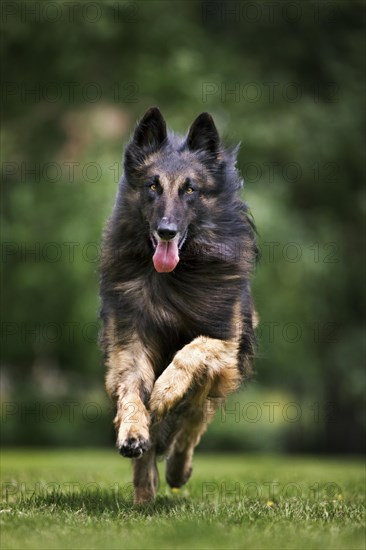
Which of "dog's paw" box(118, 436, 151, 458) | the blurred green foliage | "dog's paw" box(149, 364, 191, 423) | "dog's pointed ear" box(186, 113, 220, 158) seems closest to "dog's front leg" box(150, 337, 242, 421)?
"dog's paw" box(149, 364, 191, 423)

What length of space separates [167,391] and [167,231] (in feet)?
3.38

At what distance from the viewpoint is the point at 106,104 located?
1888cm

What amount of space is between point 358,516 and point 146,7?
15378mm

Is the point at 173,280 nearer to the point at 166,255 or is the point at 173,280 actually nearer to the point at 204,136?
the point at 166,255

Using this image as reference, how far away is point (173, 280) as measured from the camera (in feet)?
19.9

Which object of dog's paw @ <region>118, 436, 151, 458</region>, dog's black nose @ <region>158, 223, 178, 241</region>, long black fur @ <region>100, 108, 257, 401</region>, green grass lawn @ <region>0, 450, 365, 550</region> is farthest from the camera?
long black fur @ <region>100, 108, 257, 401</region>

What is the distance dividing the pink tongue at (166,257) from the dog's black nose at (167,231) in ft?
0.17

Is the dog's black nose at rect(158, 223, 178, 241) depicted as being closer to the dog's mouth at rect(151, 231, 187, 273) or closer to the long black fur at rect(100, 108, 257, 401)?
the dog's mouth at rect(151, 231, 187, 273)

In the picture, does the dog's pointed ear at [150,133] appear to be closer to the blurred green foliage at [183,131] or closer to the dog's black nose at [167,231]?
the dog's black nose at [167,231]


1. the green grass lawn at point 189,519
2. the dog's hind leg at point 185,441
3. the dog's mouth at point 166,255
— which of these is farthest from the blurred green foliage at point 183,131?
the dog's mouth at point 166,255

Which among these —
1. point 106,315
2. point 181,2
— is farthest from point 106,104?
point 106,315

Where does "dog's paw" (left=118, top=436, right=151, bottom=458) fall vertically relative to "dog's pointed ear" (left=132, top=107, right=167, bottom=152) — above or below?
below

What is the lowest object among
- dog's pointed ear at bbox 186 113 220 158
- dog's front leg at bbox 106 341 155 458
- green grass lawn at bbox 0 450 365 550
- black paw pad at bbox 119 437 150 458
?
green grass lawn at bbox 0 450 365 550

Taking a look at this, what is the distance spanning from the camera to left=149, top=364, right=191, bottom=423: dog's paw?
552 centimetres
